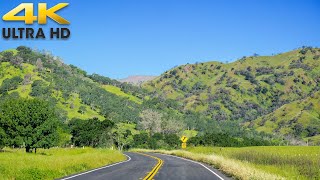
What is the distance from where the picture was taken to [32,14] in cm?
2766

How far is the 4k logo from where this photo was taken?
1089 inches

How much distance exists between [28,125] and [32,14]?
4938cm

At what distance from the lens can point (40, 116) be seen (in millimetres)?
74938

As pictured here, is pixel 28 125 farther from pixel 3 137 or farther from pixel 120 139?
pixel 120 139

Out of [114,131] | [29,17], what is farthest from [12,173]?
[114,131]

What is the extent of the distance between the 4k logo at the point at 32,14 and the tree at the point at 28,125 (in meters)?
47.6

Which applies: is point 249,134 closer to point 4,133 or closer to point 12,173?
point 4,133

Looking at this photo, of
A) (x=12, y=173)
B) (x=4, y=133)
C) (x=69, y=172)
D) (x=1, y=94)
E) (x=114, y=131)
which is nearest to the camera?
(x=12, y=173)

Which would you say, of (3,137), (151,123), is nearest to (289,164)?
(3,137)

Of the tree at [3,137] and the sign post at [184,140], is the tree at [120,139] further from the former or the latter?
the sign post at [184,140]

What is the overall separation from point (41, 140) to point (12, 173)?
52.3 meters

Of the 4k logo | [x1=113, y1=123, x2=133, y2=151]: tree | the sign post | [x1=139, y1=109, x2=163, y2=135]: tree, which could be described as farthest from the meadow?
[x1=139, y1=109, x2=163, y2=135]: tree

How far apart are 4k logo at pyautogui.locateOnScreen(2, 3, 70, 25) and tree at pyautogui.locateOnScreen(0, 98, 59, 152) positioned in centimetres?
4760

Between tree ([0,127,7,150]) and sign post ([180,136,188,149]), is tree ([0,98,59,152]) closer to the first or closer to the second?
tree ([0,127,7,150])
